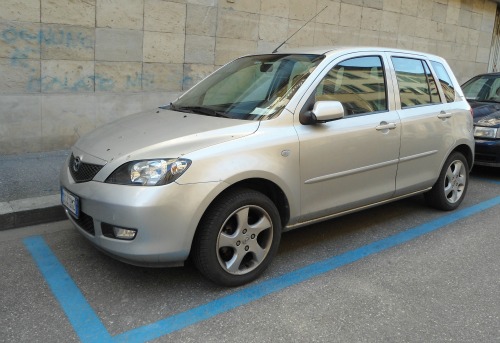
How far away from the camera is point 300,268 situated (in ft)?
12.0

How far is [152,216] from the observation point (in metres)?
2.89

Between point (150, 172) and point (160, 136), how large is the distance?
0.37m

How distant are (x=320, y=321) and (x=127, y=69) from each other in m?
5.23

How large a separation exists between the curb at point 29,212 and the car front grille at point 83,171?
3.68ft

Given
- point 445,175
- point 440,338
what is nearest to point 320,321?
point 440,338

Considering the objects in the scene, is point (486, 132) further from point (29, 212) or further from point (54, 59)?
point (54, 59)

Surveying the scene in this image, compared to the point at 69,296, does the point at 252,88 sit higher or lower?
higher

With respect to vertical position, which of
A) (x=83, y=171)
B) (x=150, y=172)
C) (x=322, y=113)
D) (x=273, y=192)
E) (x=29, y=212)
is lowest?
(x=29, y=212)

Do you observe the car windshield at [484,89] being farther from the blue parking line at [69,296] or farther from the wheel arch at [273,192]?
the blue parking line at [69,296]

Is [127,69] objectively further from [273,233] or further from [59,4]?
[273,233]

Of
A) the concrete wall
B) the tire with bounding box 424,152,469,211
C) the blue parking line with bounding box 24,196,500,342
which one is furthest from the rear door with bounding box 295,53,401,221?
the concrete wall

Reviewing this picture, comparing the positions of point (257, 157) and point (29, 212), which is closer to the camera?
point (257, 157)

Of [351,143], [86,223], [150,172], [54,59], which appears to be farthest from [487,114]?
[54,59]

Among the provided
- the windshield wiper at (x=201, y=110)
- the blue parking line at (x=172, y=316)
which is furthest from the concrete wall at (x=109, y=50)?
the windshield wiper at (x=201, y=110)
